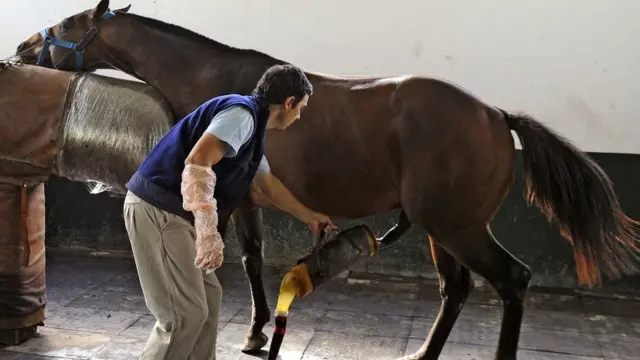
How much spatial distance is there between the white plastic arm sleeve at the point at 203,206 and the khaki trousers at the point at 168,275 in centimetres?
25

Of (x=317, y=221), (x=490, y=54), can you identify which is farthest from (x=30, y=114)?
(x=490, y=54)

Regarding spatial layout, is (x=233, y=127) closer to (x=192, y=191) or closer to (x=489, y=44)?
(x=192, y=191)

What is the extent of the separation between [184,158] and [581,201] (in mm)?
1605

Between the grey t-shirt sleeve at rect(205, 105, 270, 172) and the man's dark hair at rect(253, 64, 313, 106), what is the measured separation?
0.11 metres

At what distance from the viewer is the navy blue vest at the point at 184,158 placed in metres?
1.88

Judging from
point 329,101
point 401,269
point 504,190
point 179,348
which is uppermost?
point 329,101

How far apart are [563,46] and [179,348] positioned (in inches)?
119

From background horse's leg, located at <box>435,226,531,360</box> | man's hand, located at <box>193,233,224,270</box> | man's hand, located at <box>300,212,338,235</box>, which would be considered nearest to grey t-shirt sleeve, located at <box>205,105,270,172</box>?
man's hand, located at <box>193,233,224,270</box>

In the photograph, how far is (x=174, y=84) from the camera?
2.83 m

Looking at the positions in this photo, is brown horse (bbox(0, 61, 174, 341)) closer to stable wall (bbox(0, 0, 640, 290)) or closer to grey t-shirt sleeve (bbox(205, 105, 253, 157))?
grey t-shirt sleeve (bbox(205, 105, 253, 157))

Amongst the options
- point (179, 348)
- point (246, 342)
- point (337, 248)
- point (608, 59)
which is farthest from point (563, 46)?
point (179, 348)

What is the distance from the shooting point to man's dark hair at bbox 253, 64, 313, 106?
1859mm

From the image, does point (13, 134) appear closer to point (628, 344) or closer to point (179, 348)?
point (179, 348)

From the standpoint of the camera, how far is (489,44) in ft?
12.9
